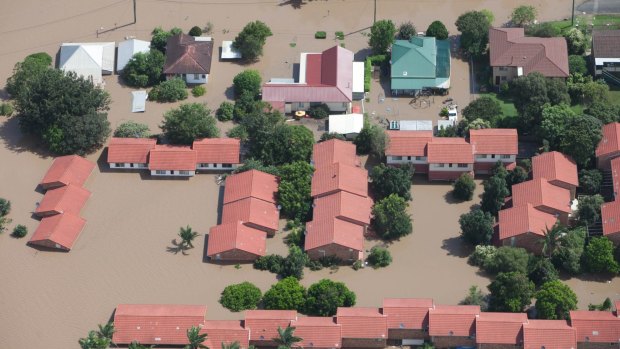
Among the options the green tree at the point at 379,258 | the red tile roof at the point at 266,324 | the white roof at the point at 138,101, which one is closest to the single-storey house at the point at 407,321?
the green tree at the point at 379,258

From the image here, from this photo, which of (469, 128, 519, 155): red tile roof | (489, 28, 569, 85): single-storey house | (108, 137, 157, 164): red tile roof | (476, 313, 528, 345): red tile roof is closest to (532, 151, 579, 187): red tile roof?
(469, 128, 519, 155): red tile roof

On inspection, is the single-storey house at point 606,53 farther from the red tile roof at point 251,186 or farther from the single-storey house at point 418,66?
the red tile roof at point 251,186

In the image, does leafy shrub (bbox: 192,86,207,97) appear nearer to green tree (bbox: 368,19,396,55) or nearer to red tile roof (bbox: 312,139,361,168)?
red tile roof (bbox: 312,139,361,168)

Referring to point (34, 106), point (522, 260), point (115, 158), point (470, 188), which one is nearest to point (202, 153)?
point (115, 158)

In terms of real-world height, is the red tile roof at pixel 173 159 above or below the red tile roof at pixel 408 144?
below

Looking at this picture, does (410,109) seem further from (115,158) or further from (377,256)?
(115,158)

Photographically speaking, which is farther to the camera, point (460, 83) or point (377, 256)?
point (460, 83)
